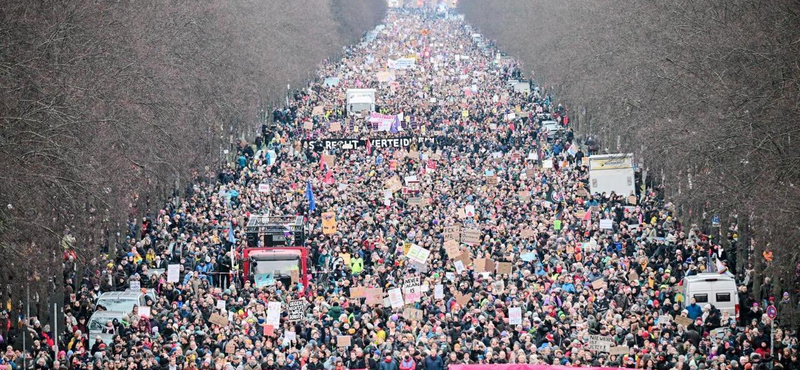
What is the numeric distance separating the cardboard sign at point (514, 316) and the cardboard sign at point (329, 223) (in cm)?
1139


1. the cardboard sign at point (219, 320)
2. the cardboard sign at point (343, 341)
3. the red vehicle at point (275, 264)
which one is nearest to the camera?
the cardboard sign at point (343, 341)

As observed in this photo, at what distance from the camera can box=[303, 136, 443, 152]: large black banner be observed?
62.2 meters

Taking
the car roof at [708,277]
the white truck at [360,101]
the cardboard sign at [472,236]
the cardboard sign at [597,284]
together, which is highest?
the white truck at [360,101]

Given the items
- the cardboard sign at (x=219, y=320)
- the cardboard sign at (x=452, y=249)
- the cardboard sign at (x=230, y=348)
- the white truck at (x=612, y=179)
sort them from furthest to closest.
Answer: the white truck at (x=612, y=179) < the cardboard sign at (x=452, y=249) < the cardboard sign at (x=219, y=320) < the cardboard sign at (x=230, y=348)

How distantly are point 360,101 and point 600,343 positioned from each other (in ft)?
165

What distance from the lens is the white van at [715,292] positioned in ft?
108

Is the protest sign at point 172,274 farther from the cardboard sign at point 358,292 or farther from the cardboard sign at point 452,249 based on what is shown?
the cardboard sign at point 452,249

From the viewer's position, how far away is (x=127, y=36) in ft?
155

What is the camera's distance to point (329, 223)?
41.1 m

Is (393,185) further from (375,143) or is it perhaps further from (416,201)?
(375,143)

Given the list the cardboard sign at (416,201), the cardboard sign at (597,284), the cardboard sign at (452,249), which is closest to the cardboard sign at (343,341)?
the cardboard sign at (597,284)

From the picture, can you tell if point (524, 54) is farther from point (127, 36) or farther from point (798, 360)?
point (798, 360)

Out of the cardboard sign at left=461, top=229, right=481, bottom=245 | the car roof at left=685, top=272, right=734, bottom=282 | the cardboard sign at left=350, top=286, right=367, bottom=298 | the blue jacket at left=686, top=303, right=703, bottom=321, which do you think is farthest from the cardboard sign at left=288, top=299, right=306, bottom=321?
the cardboard sign at left=461, top=229, right=481, bottom=245

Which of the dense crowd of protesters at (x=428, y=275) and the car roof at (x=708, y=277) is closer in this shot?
the dense crowd of protesters at (x=428, y=275)
